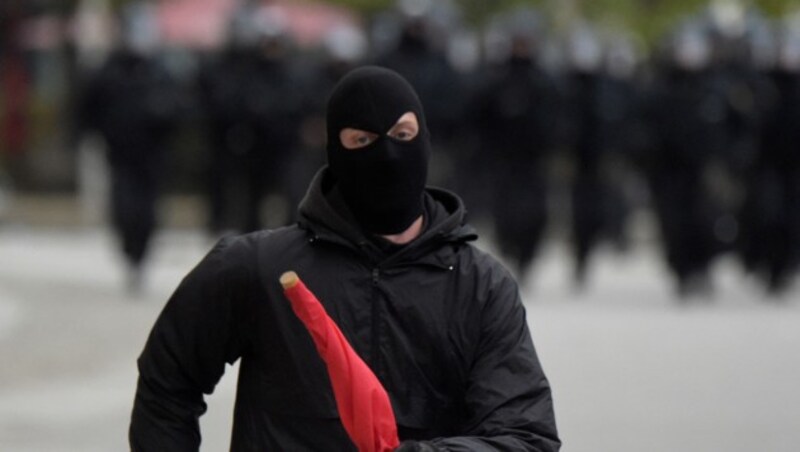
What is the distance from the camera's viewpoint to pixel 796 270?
20.2 m

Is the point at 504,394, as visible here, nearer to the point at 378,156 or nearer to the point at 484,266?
the point at 484,266

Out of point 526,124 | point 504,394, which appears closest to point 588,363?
point 526,124

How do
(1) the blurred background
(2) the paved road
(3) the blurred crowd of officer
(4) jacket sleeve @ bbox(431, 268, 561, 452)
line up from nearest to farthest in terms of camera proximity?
(4) jacket sleeve @ bbox(431, 268, 561, 452) < (2) the paved road < (1) the blurred background < (3) the blurred crowd of officer

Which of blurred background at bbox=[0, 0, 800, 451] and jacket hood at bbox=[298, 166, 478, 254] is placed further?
blurred background at bbox=[0, 0, 800, 451]

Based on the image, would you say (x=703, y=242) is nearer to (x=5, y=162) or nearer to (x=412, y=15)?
(x=412, y=15)

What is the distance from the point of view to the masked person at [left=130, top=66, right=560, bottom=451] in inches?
198

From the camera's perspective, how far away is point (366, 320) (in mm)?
5016

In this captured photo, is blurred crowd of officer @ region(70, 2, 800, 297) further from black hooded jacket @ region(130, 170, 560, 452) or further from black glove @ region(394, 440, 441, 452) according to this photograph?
black glove @ region(394, 440, 441, 452)

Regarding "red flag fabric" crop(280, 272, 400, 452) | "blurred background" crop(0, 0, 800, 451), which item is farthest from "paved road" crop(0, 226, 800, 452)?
"red flag fabric" crop(280, 272, 400, 452)

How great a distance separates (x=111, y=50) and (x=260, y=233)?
1448cm

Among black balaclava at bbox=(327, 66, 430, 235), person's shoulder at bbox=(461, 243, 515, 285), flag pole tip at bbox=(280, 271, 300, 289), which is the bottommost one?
person's shoulder at bbox=(461, 243, 515, 285)

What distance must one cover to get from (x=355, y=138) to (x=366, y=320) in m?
0.38


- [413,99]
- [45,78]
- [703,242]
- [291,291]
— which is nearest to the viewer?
[291,291]

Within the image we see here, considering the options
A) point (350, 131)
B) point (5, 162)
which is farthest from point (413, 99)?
point (5, 162)
